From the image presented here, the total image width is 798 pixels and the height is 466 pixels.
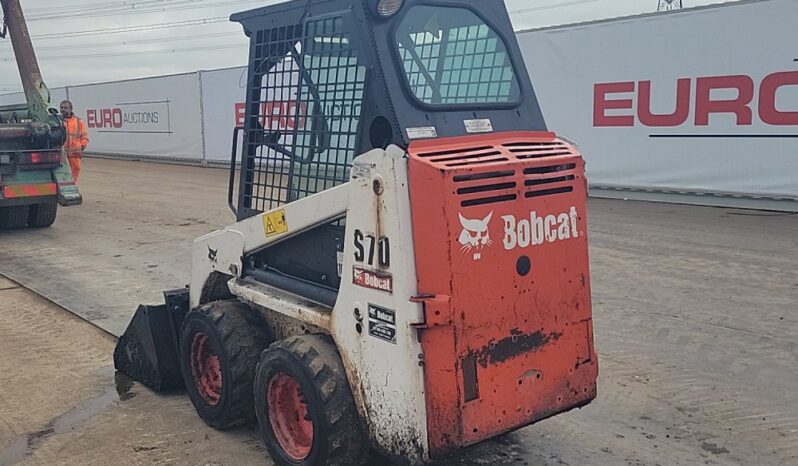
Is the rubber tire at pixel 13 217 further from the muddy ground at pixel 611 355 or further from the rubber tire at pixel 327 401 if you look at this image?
the rubber tire at pixel 327 401

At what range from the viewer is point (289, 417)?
12.0 ft

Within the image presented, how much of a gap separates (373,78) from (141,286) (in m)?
4.97

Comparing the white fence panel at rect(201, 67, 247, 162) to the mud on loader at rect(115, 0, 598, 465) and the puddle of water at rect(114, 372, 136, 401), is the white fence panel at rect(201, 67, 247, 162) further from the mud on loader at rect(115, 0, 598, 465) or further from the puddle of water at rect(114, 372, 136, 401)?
the mud on loader at rect(115, 0, 598, 465)

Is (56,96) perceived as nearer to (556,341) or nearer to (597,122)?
(597,122)

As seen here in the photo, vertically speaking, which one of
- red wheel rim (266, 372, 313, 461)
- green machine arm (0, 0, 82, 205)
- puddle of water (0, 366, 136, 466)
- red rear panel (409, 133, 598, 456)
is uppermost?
green machine arm (0, 0, 82, 205)

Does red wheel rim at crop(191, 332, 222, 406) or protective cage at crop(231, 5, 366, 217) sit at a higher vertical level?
protective cage at crop(231, 5, 366, 217)

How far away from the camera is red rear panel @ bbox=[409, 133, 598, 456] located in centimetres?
297

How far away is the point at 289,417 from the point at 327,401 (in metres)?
0.48

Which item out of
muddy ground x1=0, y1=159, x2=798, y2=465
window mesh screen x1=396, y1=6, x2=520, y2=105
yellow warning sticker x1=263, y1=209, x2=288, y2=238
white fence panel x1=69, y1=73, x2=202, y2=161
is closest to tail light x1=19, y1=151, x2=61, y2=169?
muddy ground x1=0, y1=159, x2=798, y2=465

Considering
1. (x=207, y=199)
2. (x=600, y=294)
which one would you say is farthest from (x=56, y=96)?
(x=600, y=294)

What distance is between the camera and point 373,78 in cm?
323

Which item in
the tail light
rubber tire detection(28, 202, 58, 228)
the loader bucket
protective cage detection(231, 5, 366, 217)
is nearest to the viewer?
protective cage detection(231, 5, 366, 217)

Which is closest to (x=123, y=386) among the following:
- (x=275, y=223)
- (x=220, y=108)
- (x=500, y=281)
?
(x=275, y=223)

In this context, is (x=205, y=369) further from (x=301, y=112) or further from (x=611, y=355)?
(x=611, y=355)
